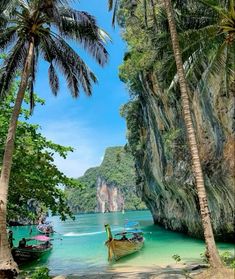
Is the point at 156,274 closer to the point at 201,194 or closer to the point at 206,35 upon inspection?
the point at 201,194

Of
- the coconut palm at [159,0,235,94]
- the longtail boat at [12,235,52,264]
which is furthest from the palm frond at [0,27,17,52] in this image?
the longtail boat at [12,235,52,264]

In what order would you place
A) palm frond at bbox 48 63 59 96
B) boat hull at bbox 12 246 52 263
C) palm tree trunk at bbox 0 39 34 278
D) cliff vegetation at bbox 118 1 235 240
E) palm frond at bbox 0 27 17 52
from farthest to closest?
boat hull at bbox 12 246 52 263 < cliff vegetation at bbox 118 1 235 240 < palm frond at bbox 48 63 59 96 < palm frond at bbox 0 27 17 52 < palm tree trunk at bbox 0 39 34 278

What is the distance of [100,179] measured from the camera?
166 metres

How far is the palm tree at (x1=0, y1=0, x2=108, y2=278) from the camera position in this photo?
10.4 meters

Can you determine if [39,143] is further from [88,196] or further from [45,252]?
[88,196]

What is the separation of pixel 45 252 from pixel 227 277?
56.3 feet

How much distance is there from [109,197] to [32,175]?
153241 millimetres

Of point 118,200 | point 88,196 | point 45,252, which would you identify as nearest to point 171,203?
point 45,252

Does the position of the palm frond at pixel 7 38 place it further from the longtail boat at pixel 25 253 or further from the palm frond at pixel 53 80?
the longtail boat at pixel 25 253

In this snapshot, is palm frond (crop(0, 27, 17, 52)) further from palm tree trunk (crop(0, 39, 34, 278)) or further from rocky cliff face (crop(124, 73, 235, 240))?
rocky cliff face (crop(124, 73, 235, 240))

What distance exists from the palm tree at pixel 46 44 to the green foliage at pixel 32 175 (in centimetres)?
162

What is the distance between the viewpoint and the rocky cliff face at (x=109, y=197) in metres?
161

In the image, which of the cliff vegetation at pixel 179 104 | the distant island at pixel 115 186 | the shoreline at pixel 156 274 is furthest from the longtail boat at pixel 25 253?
the distant island at pixel 115 186

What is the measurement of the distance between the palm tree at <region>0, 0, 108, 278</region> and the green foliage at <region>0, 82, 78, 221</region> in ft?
5.31
